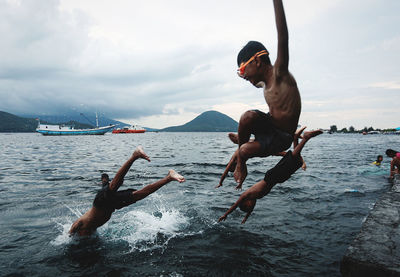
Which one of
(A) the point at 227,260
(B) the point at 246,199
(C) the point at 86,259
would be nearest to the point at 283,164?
A: (B) the point at 246,199

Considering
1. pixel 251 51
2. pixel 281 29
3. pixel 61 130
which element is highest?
pixel 61 130

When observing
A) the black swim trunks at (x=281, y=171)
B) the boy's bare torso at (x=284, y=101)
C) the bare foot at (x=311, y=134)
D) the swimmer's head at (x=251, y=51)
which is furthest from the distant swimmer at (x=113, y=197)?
the swimmer's head at (x=251, y=51)

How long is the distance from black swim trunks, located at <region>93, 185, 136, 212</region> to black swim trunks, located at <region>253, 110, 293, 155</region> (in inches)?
193

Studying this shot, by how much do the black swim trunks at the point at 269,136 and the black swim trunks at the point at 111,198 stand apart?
193 inches

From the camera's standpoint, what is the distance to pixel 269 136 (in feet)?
10.0

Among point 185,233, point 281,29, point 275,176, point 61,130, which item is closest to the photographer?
point 281,29

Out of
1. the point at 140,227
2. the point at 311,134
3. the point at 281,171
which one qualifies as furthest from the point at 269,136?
the point at 140,227

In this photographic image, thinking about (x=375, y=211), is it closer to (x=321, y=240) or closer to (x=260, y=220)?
(x=321, y=240)

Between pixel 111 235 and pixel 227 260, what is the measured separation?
409 centimetres

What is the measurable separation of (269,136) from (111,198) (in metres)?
5.24

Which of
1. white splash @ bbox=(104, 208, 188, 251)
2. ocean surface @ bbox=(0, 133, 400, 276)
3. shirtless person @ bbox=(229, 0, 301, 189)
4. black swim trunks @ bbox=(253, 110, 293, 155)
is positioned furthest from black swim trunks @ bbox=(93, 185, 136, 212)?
black swim trunks @ bbox=(253, 110, 293, 155)

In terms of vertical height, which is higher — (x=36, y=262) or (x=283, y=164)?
(x=283, y=164)

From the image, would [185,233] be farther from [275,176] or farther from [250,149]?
[250,149]

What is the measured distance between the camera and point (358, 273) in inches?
167
